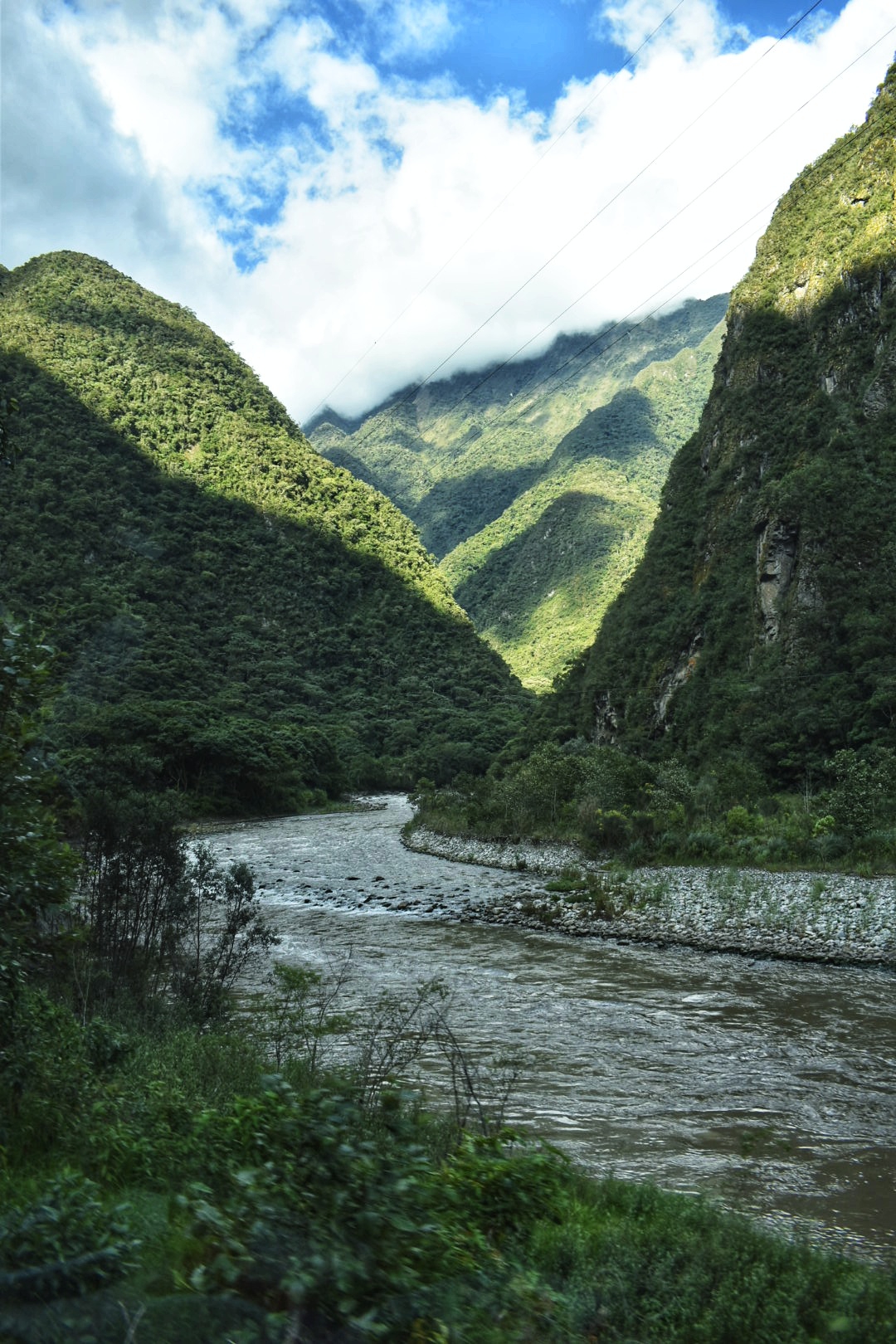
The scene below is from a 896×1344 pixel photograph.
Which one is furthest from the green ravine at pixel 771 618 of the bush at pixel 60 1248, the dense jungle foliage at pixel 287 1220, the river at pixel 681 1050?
the bush at pixel 60 1248

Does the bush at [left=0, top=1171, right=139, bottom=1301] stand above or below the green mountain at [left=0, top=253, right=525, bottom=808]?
below

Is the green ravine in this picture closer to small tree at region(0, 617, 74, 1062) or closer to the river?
the river

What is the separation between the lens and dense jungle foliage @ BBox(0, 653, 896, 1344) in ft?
8.98

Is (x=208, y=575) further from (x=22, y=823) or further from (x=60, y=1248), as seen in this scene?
(x=60, y=1248)

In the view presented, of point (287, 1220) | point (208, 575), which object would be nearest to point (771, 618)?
point (287, 1220)

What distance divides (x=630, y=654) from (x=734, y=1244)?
6021 cm

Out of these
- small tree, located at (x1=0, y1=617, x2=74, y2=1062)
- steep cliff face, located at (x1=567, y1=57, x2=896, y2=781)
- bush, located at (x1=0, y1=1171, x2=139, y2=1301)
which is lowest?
bush, located at (x1=0, y1=1171, x2=139, y2=1301)

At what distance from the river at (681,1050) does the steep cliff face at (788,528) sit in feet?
75.0

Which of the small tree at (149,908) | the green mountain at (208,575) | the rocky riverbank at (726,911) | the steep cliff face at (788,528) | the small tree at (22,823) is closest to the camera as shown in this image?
the small tree at (22,823)

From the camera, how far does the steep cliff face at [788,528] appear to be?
136 feet

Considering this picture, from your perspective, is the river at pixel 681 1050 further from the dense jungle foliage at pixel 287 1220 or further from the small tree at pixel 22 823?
the small tree at pixel 22 823

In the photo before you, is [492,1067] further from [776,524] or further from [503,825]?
[776,524]

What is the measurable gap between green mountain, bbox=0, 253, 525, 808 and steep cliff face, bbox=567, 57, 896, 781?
25.1 m

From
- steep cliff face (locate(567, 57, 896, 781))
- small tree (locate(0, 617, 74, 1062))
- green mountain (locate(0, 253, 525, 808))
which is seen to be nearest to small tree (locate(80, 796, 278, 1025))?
small tree (locate(0, 617, 74, 1062))
